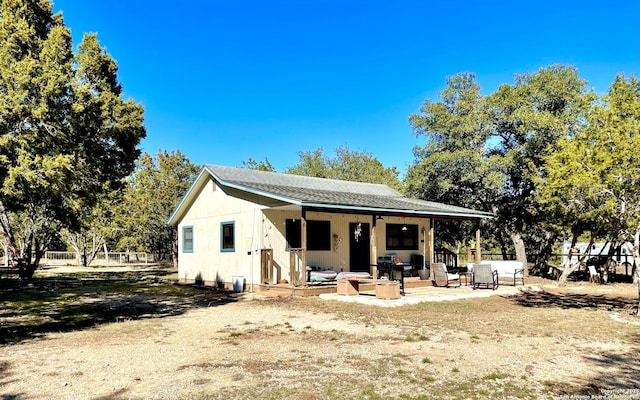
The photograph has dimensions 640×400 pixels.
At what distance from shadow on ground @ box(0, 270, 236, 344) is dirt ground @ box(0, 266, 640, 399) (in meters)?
0.74

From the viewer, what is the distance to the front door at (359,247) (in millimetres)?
17188

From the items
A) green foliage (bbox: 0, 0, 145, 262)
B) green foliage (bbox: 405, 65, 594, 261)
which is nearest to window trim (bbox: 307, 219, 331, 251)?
green foliage (bbox: 405, 65, 594, 261)

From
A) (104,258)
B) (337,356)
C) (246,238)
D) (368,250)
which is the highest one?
(246,238)

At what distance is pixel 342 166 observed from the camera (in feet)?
146

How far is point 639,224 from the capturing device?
31.2ft

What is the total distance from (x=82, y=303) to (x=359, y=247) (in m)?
9.39

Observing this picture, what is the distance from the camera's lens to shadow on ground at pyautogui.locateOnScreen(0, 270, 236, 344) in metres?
9.09

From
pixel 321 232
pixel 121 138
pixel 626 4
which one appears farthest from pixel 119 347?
pixel 626 4

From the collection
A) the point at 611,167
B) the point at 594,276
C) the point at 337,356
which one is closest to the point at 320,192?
the point at 611,167

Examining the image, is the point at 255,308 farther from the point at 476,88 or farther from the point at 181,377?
the point at 476,88

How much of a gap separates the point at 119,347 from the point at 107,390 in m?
2.32

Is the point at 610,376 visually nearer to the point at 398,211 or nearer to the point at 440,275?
the point at 398,211

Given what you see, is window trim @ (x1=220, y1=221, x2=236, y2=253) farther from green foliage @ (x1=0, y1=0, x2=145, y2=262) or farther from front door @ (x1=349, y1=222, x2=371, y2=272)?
green foliage @ (x1=0, y1=0, x2=145, y2=262)

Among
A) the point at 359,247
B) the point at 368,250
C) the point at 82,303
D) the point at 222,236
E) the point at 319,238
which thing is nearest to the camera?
the point at 82,303
